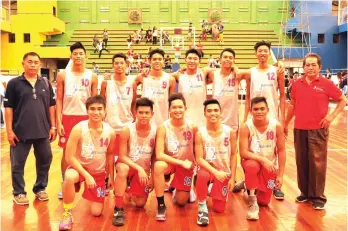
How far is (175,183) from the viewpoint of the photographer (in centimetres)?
376

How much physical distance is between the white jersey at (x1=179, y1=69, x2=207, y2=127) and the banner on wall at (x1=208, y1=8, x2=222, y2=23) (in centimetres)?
2130

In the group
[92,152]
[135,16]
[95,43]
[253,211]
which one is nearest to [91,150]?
[92,152]

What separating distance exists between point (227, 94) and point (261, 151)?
0.86 meters

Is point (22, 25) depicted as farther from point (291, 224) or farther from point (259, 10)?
point (291, 224)

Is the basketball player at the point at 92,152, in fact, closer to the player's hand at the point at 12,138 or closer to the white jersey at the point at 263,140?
the player's hand at the point at 12,138

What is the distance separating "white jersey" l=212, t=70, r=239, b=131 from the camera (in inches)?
169

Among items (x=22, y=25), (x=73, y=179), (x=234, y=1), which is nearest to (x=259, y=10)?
(x=234, y=1)

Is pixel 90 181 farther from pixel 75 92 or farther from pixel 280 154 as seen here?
pixel 280 154

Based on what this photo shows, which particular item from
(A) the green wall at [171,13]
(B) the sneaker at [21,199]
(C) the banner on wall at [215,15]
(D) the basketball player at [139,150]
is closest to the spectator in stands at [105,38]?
(A) the green wall at [171,13]

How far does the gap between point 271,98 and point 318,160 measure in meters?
0.84

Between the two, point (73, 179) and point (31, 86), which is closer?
point (73, 179)

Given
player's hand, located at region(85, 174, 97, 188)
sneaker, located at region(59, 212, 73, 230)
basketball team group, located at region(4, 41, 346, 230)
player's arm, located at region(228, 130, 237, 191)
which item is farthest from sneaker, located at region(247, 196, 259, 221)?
A: sneaker, located at region(59, 212, 73, 230)

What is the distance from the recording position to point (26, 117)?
3736mm

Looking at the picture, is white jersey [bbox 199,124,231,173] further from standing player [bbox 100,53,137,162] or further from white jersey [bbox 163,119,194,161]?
standing player [bbox 100,53,137,162]
